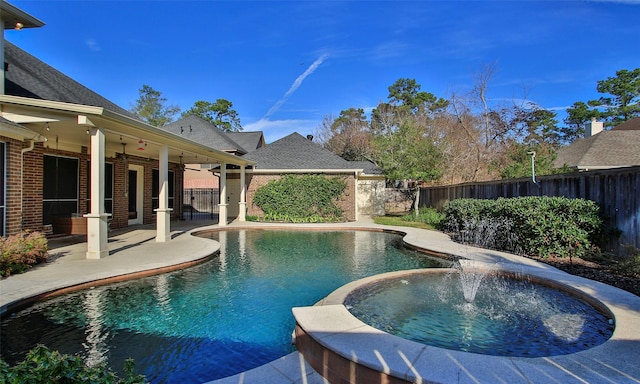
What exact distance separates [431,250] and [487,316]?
4421mm

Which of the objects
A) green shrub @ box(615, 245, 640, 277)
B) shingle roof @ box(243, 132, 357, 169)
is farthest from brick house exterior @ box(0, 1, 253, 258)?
green shrub @ box(615, 245, 640, 277)

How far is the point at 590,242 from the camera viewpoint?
751cm

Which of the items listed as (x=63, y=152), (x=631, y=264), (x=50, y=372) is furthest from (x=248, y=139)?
(x=50, y=372)

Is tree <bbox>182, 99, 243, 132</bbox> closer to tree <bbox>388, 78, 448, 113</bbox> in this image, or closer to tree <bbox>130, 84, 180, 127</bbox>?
tree <bbox>130, 84, 180, 127</bbox>

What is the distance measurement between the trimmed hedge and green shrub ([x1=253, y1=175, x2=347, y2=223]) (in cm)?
888

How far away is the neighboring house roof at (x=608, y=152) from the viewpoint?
1773 cm

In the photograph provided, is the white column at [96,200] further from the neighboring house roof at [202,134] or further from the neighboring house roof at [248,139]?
the neighboring house roof at [248,139]

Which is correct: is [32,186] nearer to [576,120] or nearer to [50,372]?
[50,372]

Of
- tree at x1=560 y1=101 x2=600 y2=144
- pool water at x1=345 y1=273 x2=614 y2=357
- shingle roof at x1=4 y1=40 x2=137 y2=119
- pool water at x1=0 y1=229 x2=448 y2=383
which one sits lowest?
pool water at x1=0 y1=229 x2=448 y2=383

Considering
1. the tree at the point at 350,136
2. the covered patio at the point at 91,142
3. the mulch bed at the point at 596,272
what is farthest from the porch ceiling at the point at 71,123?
the tree at the point at 350,136

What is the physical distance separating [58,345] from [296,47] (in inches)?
702

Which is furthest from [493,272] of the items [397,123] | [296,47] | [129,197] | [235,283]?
[397,123]

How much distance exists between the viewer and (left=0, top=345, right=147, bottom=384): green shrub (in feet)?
5.20

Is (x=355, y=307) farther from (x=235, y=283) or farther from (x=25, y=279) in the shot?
(x=25, y=279)
